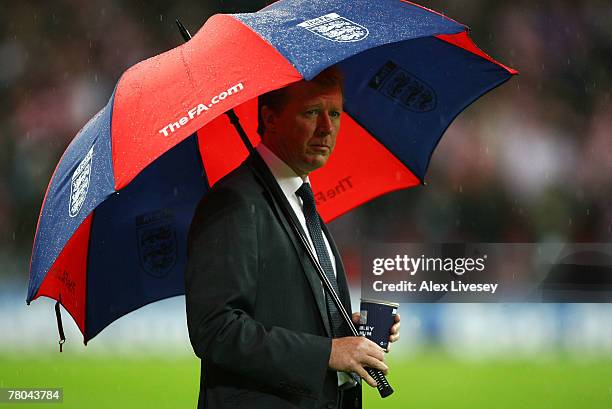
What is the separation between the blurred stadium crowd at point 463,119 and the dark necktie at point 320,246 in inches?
121

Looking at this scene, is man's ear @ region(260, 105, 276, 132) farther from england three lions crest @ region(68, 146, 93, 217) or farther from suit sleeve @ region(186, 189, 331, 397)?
england three lions crest @ region(68, 146, 93, 217)

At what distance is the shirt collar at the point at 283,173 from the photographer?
2.55 metres

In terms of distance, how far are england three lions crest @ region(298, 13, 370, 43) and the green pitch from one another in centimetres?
331

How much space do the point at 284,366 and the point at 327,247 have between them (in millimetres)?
438

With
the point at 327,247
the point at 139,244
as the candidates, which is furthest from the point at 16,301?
the point at 327,247

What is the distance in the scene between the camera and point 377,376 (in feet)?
7.82

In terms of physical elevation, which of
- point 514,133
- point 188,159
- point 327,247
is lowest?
point 514,133

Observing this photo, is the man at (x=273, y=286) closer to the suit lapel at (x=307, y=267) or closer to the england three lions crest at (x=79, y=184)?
the suit lapel at (x=307, y=267)

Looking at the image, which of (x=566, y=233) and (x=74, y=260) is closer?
(x=74, y=260)

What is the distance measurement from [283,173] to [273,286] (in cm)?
34

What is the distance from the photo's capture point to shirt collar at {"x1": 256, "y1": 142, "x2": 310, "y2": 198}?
8.37 ft

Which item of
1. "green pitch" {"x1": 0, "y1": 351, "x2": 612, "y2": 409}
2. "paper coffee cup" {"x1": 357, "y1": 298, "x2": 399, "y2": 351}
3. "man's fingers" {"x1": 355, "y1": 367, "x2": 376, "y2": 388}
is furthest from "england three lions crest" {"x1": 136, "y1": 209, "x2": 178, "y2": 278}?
"green pitch" {"x1": 0, "y1": 351, "x2": 612, "y2": 409}

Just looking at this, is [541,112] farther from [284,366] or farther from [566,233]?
[284,366]

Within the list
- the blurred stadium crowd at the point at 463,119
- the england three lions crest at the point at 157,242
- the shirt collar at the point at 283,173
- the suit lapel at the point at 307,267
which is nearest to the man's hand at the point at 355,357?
the suit lapel at the point at 307,267
